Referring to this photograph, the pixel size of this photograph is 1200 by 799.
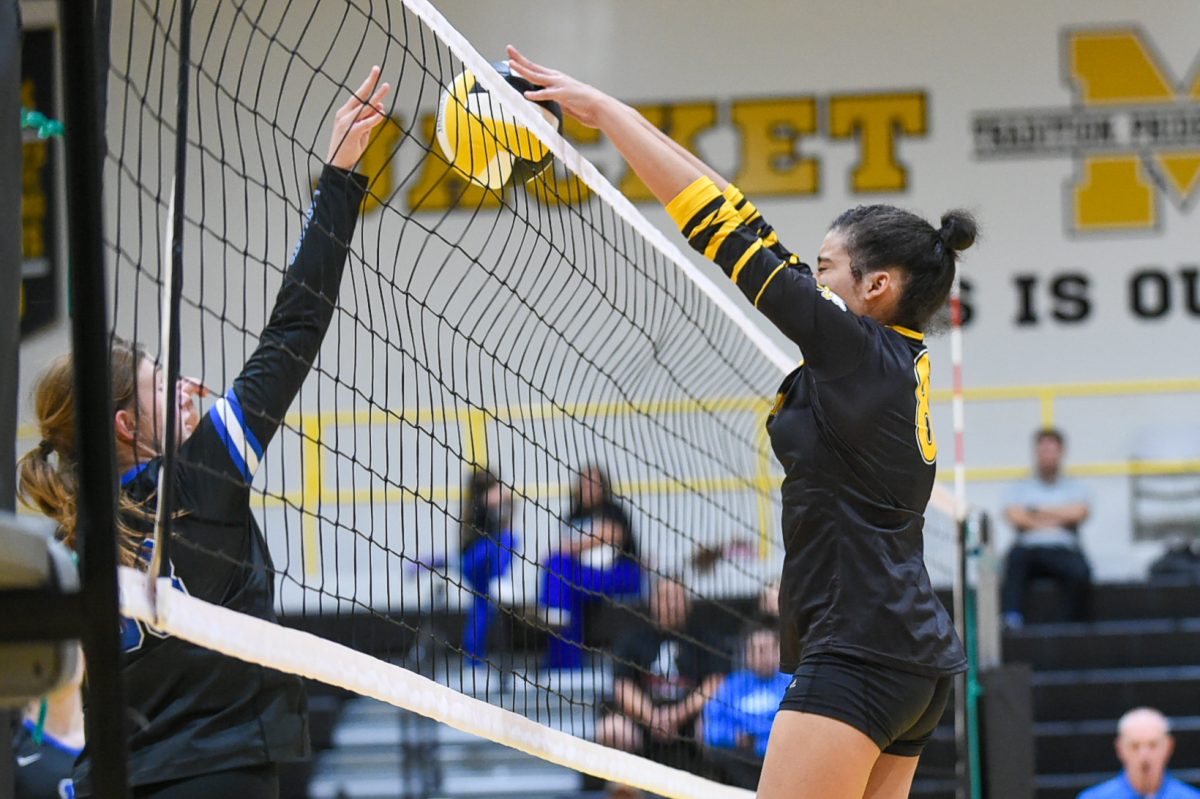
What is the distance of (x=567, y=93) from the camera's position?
98.6 inches

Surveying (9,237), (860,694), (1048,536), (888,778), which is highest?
(1048,536)

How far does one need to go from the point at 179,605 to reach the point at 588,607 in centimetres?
642

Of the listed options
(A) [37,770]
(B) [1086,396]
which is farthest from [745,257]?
(B) [1086,396]

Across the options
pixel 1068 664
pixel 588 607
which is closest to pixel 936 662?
pixel 588 607

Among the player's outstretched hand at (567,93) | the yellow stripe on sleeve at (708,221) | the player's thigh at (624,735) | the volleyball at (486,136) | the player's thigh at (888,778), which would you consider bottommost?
the player's thigh at (888,778)

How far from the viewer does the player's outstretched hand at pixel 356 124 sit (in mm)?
2752

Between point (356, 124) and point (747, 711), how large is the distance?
4.37m

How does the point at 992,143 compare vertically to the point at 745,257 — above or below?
above

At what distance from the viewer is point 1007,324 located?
11.3m

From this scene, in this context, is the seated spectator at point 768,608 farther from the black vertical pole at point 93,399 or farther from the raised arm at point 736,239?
the black vertical pole at point 93,399

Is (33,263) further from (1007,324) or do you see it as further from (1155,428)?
(1155,428)

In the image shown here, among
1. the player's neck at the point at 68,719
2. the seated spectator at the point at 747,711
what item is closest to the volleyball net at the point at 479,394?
the seated spectator at the point at 747,711

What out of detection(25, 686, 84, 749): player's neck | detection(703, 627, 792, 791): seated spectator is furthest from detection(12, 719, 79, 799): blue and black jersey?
detection(703, 627, 792, 791): seated spectator

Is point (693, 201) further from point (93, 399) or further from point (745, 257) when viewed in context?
point (93, 399)
